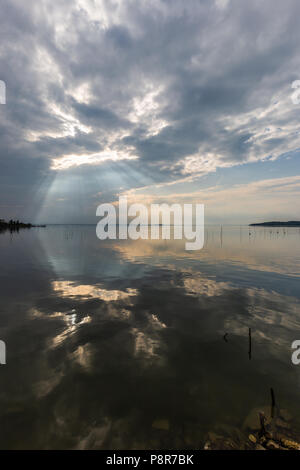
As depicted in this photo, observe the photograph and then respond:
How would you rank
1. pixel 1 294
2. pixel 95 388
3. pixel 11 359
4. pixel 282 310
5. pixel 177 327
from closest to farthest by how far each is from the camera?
pixel 95 388
pixel 11 359
pixel 177 327
pixel 282 310
pixel 1 294

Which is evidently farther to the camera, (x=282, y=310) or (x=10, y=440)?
(x=282, y=310)

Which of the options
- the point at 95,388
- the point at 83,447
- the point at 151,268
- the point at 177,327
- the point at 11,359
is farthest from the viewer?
the point at 151,268

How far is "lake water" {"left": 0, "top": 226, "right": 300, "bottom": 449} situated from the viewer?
232 inches

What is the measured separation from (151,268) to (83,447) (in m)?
23.3

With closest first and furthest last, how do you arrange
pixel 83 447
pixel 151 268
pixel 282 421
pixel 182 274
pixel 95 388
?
pixel 83 447 < pixel 282 421 < pixel 95 388 < pixel 182 274 < pixel 151 268

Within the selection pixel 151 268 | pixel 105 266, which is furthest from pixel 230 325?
pixel 105 266

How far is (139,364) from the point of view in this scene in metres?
8.73

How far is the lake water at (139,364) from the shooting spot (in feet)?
19.4

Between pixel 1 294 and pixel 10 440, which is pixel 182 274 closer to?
pixel 1 294
